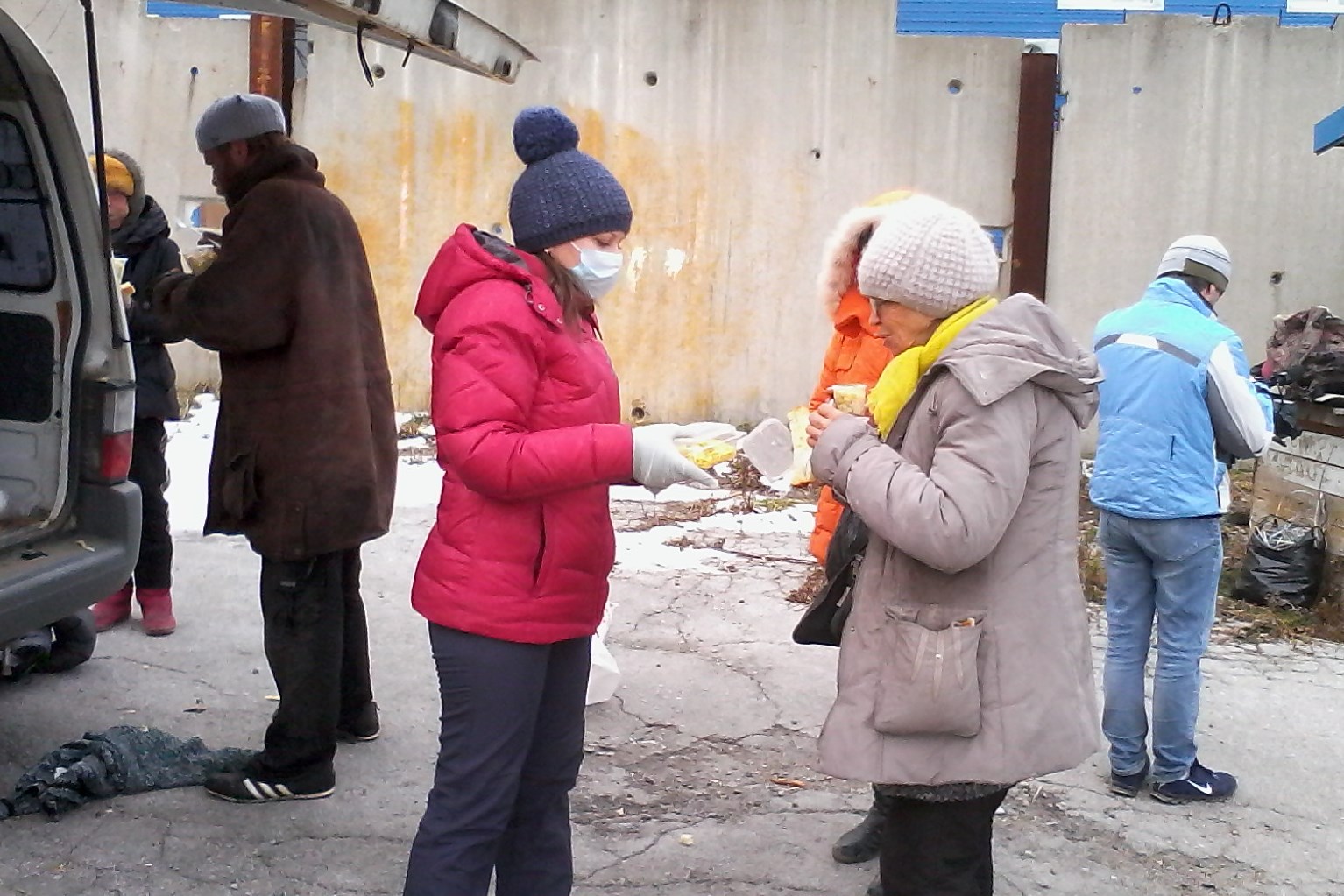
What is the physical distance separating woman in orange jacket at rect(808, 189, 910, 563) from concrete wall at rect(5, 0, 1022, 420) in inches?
252

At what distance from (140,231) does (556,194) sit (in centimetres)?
317

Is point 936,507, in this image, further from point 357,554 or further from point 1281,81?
point 1281,81

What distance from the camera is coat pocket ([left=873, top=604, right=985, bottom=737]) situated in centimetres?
238

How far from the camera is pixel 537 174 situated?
8.98ft

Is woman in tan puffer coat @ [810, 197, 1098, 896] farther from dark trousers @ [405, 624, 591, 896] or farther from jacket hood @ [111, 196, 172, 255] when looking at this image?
jacket hood @ [111, 196, 172, 255]

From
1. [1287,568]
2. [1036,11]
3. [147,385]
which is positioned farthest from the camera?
[1036,11]

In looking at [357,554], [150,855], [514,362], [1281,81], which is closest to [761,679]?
[357,554]

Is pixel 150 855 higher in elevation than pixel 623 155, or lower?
lower

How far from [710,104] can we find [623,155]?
2.66ft

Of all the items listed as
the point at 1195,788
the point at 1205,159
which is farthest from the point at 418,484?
the point at 1205,159

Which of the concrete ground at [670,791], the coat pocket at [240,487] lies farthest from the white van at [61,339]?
the concrete ground at [670,791]

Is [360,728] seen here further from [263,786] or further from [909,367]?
[909,367]

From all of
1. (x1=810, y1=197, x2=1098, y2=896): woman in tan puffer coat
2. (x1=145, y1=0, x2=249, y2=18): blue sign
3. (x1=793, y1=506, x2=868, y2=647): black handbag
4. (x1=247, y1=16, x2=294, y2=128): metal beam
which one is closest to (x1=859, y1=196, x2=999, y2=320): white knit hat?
(x1=810, y1=197, x2=1098, y2=896): woman in tan puffer coat

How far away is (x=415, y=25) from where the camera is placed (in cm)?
378
